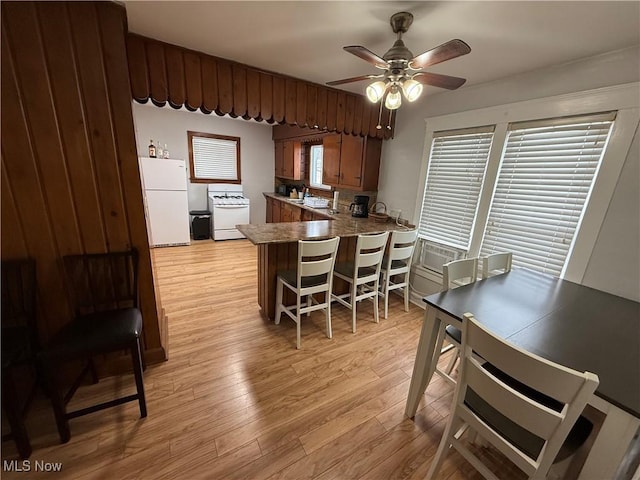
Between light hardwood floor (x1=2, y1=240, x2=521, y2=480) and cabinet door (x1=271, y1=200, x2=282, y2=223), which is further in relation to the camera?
cabinet door (x1=271, y1=200, x2=282, y2=223)

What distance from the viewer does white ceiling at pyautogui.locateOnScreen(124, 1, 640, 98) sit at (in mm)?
1350

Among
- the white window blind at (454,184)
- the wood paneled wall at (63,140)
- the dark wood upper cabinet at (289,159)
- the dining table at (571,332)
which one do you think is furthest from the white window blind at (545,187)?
the dark wood upper cabinet at (289,159)

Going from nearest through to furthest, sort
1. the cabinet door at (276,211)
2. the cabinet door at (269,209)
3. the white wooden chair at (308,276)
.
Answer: the white wooden chair at (308,276)
the cabinet door at (276,211)
the cabinet door at (269,209)

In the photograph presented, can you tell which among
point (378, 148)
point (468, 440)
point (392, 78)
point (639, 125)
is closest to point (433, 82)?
point (392, 78)

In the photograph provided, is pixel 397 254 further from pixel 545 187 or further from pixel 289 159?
pixel 289 159

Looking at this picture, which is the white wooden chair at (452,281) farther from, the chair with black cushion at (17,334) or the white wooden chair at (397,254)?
the chair with black cushion at (17,334)

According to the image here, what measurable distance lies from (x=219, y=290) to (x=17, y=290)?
1.87 meters

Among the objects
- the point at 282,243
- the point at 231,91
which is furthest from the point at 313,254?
the point at 231,91

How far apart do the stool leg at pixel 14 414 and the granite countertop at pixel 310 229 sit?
1443mm

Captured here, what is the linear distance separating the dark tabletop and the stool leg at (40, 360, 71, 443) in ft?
6.47

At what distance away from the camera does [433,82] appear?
5.26ft

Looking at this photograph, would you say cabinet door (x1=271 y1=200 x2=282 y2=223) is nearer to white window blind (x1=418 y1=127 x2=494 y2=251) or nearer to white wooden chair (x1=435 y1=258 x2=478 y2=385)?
white window blind (x1=418 y1=127 x2=494 y2=251)

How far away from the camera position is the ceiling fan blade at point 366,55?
1.31 m

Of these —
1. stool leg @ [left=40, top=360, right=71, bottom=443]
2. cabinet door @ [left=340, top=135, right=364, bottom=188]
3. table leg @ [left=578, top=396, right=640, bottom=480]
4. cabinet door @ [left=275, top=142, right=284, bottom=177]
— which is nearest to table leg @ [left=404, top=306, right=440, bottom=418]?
table leg @ [left=578, top=396, right=640, bottom=480]
